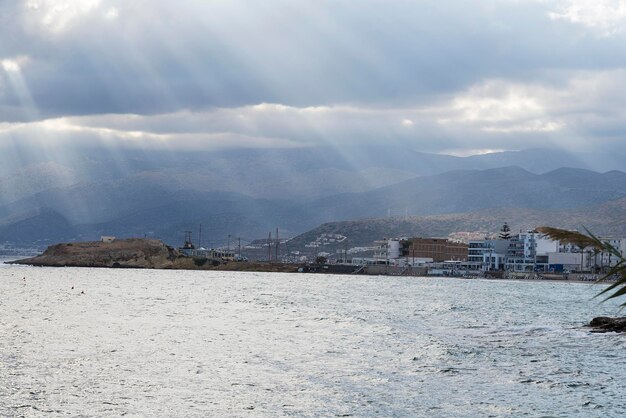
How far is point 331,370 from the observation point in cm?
6116

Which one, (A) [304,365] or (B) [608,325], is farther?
(B) [608,325]

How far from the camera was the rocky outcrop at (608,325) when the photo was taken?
90.8 meters

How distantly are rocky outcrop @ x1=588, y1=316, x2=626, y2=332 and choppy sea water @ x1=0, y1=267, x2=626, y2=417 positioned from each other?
1885 millimetres

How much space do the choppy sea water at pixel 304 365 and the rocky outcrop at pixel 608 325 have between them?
6.19ft

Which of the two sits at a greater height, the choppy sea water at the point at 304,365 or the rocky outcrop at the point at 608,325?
the rocky outcrop at the point at 608,325

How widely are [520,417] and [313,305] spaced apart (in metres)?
100

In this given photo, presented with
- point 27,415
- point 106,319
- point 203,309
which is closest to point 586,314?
point 203,309

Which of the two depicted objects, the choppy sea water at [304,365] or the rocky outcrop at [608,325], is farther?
the rocky outcrop at [608,325]

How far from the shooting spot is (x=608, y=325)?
94250 mm

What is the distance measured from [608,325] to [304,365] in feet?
139

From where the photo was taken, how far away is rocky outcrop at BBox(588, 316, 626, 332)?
90.8 m

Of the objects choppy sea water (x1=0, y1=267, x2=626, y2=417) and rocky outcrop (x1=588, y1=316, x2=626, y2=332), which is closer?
choppy sea water (x1=0, y1=267, x2=626, y2=417)

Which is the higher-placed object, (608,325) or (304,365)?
(608,325)

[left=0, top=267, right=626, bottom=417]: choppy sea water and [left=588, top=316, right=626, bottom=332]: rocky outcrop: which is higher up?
[left=588, top=316, right=626, bottom=332]: rocky outcrop
